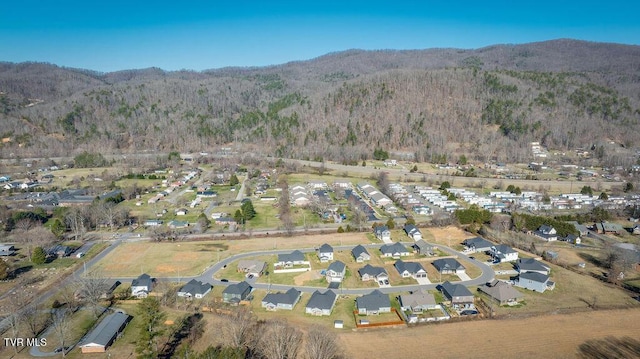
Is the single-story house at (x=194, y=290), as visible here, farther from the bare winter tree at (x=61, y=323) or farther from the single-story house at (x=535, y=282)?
the single-story house at (x=535, y=282)

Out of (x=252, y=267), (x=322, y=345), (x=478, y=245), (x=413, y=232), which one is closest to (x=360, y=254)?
(x=413, y=232)

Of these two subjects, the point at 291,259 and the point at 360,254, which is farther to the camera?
the point at 360,254

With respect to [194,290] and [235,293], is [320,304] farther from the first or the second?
[194,290]

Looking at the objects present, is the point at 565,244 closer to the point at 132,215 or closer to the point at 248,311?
the point at 248,311

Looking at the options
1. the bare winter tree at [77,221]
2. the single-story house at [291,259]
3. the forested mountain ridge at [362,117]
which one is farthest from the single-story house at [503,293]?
the forested mountain ridge at [362,117]

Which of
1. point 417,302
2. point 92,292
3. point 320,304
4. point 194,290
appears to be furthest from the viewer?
point 194,290

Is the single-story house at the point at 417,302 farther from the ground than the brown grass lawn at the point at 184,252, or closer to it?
farther from the ground
